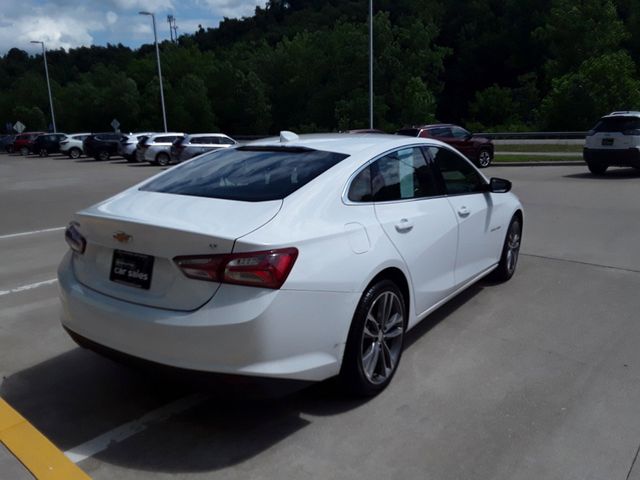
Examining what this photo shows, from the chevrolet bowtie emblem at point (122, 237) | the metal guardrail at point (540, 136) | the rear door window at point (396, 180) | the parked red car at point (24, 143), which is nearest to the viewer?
the chevrolet bowtie emblem at point (122, 237)

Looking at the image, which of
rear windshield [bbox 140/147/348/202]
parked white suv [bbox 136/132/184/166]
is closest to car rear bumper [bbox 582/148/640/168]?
rear windshield [bbox 140/147/348/202]

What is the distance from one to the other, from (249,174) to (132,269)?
3.39 feet

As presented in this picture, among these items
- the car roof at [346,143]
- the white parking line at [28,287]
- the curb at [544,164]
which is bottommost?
the curb at [544,164]

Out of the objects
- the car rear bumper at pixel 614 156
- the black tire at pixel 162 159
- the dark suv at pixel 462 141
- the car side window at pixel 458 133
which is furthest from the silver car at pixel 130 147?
the car rear bumper at pixel 614 156

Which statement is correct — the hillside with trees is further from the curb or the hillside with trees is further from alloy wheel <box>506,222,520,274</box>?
alloy wheel <box>506,222,520,274</box>

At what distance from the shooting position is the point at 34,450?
3168 mm

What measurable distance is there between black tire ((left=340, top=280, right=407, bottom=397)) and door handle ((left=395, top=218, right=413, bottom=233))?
1.20 feet

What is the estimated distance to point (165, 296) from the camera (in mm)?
3127

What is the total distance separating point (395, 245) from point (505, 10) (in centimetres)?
7880

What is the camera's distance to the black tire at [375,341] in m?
3.48

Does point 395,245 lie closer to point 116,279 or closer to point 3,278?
point 116,279

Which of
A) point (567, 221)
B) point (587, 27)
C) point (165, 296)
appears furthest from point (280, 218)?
point (587, 27)

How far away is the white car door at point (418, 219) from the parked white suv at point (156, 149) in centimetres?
2634

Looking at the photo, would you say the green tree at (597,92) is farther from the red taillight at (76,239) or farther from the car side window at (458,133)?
the red taillight at (76,239)
